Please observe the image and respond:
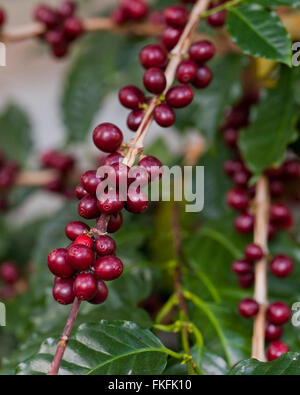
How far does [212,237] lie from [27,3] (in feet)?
3.93

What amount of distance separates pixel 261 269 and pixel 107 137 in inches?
9.4

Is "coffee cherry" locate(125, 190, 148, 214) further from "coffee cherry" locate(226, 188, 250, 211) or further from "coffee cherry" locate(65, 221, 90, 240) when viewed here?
"coffee cherry" locate(226, 188, 250, 211)

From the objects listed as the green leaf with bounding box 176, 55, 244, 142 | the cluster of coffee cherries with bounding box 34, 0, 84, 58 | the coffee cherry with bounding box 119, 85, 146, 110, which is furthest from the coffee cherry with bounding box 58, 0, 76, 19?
the coffee cherry with bounding box 119, 85, 146, 110

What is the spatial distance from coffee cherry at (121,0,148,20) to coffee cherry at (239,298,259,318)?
437mm

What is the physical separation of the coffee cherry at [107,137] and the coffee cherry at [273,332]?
24cm

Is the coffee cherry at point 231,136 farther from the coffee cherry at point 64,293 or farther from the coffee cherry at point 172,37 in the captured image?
the coffee cherry at point 64,293

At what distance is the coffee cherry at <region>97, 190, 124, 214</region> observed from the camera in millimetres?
317

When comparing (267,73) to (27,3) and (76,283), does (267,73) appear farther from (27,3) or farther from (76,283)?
(27,3)

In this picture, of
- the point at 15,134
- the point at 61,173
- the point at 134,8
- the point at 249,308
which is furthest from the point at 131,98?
the point at 15,134

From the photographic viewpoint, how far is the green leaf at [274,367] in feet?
1.13

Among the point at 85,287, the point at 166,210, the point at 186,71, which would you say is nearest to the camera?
the point at 85,287

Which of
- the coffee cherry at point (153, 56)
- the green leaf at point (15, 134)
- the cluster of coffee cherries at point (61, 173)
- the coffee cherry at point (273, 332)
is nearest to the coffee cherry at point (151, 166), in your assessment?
the coffee cherry at point (153, 56)

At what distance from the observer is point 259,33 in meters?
0.42

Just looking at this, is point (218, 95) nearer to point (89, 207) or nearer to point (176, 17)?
point (176, 17)
